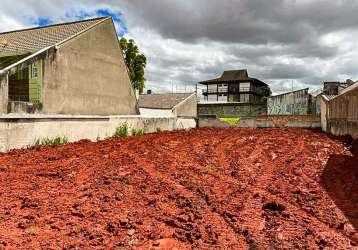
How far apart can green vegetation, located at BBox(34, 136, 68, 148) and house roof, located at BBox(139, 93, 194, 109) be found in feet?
60.1

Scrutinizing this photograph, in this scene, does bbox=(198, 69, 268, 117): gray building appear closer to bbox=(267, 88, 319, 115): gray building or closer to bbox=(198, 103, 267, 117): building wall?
bbox=(198, 103, 267, 117): building wall

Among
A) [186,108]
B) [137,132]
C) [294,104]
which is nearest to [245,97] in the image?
[294,104]

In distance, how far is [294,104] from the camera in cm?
3644

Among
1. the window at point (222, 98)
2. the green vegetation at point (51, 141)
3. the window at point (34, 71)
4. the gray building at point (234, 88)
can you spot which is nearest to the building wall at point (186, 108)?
the green vegetation at point (51, 141)

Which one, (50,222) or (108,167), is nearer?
(50,222)

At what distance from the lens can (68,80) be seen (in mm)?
18250

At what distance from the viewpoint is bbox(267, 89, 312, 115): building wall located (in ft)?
113

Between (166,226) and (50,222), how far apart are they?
202cm

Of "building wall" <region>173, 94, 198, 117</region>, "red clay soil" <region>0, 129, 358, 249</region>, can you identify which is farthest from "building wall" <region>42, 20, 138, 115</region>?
"building wall" <region>173, 94, 198, 117</region>

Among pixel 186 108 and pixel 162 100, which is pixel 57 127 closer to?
pixel 162 100

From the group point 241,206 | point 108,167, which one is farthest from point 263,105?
point 241,206

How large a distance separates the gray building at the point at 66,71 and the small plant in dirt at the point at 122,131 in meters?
1.16

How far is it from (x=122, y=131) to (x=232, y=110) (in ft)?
70.6

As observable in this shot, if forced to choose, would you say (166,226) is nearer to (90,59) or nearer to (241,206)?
(241,206)
